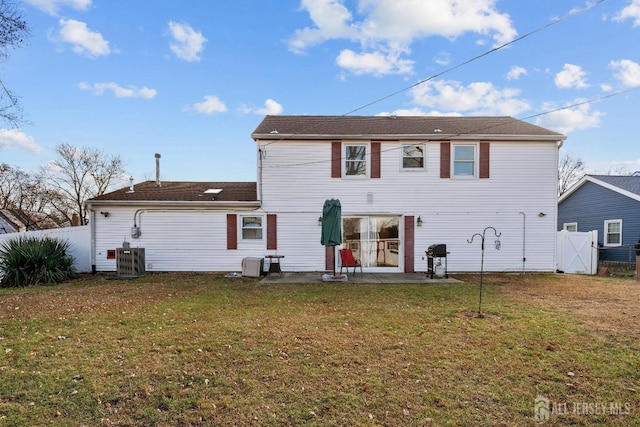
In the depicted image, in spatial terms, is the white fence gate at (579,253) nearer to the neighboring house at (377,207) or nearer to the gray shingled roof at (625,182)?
the neighboring house at (377,207)

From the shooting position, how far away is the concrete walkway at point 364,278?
10.2m

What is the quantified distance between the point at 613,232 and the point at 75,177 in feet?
111

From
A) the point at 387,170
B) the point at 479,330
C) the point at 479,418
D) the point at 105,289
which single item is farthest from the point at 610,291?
the point at 105,289

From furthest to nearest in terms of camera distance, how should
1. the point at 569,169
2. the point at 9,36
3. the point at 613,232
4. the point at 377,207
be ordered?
the point at 569,169 < the point at 613,232 < the point at 377,207 < the point at 9,36

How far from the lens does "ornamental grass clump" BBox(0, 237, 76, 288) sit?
995 centimetres

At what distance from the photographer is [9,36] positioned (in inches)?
304

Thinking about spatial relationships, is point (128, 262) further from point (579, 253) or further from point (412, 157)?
point (579, 253)

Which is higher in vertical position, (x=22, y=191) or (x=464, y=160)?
(x=464, y=160)

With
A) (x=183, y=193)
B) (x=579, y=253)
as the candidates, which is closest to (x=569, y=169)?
(x=579, y=253)

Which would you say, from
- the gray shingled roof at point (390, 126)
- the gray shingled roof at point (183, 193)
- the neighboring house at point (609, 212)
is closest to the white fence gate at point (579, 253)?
the neighboring house at point (609, 212)

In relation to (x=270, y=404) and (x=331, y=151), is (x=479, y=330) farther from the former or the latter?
(x=331, y=151)

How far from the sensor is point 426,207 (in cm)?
1224

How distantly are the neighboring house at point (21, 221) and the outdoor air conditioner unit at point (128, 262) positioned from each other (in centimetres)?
1258

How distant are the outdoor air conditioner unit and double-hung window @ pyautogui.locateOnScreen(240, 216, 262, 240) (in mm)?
3725
